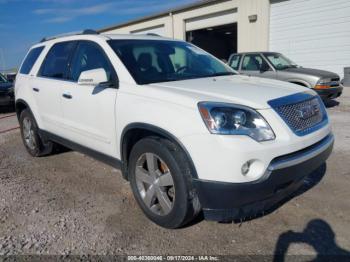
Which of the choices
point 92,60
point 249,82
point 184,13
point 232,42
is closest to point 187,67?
point 249,82

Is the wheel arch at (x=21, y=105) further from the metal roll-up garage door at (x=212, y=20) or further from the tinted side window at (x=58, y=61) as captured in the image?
the metal roll-up garage door at (x=212, y=20)

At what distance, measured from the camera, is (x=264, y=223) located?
3.12 meters

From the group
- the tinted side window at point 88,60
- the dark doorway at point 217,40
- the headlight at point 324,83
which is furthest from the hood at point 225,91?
the dark doorway at point 217,40

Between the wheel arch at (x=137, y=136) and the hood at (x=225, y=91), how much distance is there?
0.97 ft

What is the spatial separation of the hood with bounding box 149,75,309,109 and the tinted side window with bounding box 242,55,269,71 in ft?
23.2

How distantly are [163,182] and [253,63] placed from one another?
844cm

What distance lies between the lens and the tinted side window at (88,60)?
3.65 meters

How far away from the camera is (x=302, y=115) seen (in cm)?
288

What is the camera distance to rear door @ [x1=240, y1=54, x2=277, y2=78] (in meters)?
9.95

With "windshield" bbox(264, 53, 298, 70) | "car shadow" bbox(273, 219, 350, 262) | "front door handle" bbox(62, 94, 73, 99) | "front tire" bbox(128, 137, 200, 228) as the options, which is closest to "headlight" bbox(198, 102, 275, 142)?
"front tire" bbox(128, 137, 200, 228)

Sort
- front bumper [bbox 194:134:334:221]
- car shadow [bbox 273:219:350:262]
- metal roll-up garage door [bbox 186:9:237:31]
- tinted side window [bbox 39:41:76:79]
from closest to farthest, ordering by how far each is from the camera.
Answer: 1. front bumper [bbox 194:134:334:221]
2. car shadow [bbox 273:219:350:262]
3. tinted side window [bbox 39:41:76:79]
4. metal roll-up garage door [bbox 186:9:237:31]

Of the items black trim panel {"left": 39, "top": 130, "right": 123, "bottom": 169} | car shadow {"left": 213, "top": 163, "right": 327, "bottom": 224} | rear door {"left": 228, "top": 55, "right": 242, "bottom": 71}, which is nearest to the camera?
car shadow {"left": 213, "top": 163, "right": 327, "bottom": 224}

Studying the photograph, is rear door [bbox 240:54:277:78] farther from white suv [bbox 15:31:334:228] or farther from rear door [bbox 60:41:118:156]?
rear door [bbox 60:41:118:156]

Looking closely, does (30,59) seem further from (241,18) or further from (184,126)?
(241,18)
